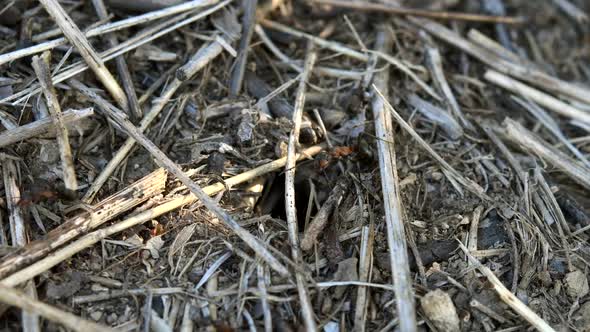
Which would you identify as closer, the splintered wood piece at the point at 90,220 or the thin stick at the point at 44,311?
the thin stick at the point at 44,311

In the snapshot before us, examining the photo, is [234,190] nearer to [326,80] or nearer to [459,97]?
[326,80]

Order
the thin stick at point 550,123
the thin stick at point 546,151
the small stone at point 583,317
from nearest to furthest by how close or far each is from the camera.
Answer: the small stone at point 583,317, the thin stick at point 546,151, the thin stick at point 550,123

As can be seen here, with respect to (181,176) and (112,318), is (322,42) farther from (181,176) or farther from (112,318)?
(112,318)

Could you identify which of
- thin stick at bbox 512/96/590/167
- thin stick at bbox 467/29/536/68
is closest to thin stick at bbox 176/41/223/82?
thin stick at bbox 467/29/536/68

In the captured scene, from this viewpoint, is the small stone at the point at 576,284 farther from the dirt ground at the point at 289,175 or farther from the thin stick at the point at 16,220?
the thin stick at the point at 16,220

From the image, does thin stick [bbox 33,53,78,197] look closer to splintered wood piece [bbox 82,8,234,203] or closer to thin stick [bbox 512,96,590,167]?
splintered wood piece [bbox 82,8,234,203]

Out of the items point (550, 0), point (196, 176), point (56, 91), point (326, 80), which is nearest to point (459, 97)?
point (326, 80)

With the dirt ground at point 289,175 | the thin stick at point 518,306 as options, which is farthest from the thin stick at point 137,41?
the thin stick at point 518,306
